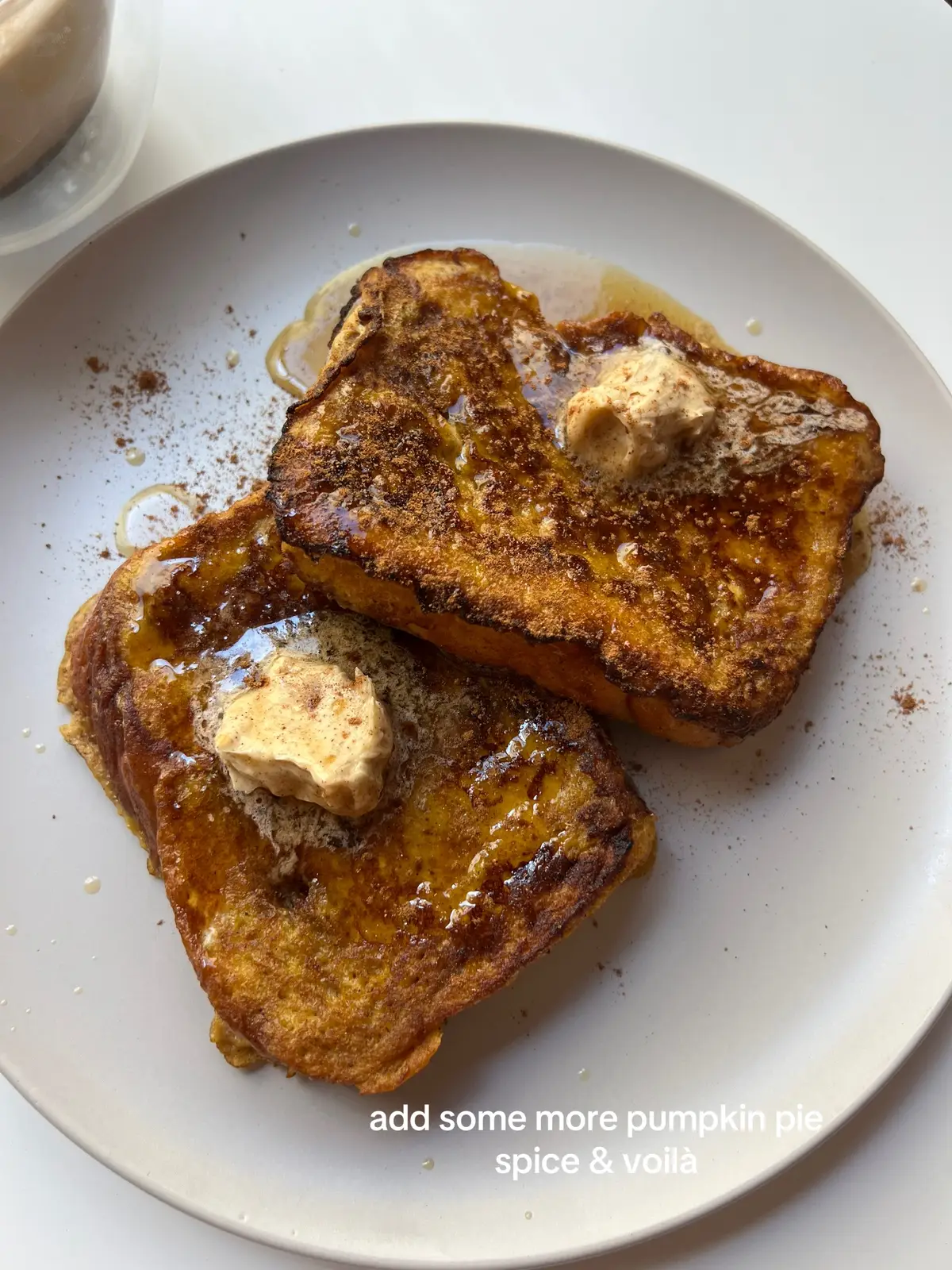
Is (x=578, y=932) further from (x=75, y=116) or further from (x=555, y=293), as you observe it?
(x=75, y=116)

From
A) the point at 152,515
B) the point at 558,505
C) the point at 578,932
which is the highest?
the point at 152,515

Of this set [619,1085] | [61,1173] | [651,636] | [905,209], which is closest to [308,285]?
[651,636]

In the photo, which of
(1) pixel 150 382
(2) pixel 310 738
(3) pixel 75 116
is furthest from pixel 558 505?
(3) pixel 75 116

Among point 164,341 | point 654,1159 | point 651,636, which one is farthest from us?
point 164,341

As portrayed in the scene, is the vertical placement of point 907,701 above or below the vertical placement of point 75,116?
below

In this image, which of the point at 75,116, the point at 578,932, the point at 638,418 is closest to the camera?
the point at 638,418

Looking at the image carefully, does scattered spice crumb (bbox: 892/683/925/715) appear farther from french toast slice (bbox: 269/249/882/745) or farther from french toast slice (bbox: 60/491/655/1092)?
french toast slice (bbox: 60/491/655/1092)

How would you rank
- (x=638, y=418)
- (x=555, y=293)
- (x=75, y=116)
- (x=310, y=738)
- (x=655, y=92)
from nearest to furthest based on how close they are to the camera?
(x=310, y=738), (x=638, y=418), (x=75, y=116), (x=555, y=293), (x=655, y=92)

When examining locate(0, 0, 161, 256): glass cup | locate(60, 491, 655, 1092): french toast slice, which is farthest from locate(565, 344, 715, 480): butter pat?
locate(0, 0, 161, 256): glass cup

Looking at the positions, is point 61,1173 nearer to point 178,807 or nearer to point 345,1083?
point 345,1083
